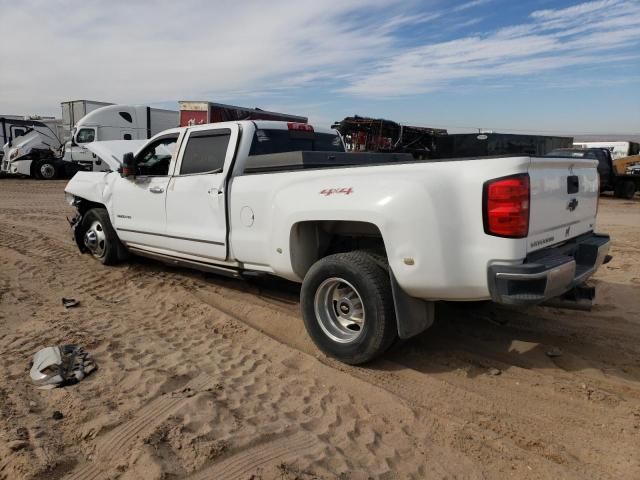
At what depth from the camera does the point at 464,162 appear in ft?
10.8

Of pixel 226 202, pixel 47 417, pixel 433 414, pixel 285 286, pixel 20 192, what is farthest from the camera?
pixel 20 192

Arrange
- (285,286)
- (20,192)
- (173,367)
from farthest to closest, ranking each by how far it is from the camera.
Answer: (20,192) < (285,286) < (173,367)

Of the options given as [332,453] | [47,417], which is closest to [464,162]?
[332,453]

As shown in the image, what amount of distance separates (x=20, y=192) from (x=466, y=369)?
19.3 meters

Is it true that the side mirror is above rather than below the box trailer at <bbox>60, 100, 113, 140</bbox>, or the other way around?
below

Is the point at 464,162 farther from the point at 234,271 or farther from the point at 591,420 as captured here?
the point at 234,271

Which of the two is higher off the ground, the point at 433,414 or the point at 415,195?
the point at 415,195

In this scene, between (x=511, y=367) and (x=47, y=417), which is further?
(x=511, y=367)

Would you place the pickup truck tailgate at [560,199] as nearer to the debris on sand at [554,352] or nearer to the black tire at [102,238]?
the debris on sand at [554,352]

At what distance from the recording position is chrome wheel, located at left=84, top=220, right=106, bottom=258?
7.02 m

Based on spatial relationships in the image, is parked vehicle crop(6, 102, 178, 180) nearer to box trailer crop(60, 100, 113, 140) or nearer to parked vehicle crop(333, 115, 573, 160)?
box trailer crop(60, 100, 113, 140)

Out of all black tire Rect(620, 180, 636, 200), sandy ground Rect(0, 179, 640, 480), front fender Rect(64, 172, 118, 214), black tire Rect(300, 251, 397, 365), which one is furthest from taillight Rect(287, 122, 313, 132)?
black tire Rect(620, 180, 636, 200)

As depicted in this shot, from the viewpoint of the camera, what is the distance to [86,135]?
22859 mm

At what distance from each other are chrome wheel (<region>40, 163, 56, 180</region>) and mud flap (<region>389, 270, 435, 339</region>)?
25177 mm
